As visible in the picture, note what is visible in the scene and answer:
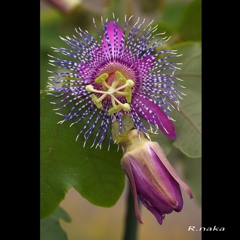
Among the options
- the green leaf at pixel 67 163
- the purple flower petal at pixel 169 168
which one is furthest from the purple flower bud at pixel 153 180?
the green leaf at pixel 67 163

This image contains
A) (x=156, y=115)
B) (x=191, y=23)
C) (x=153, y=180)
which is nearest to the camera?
(x=153, y=180)

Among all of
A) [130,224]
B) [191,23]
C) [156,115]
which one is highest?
[191,23]

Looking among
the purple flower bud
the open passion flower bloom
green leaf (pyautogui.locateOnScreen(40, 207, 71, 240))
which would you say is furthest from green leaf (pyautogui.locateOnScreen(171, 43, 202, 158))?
green leaf (pyautogui.locateOnScreen(40, 207, 71, 240))

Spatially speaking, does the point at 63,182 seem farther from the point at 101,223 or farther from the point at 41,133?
the point at 101,223

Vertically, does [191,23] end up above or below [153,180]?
above

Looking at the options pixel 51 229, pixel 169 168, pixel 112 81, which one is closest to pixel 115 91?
pixel 112 81

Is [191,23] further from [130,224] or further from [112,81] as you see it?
[130,224]
